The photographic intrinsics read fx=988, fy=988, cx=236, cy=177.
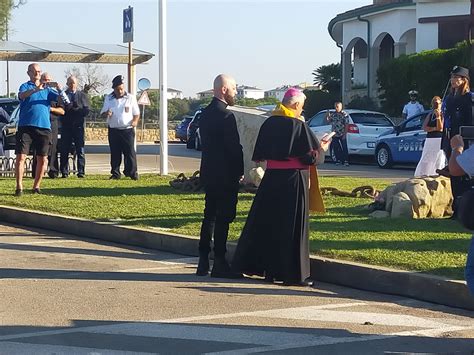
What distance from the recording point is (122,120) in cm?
1758

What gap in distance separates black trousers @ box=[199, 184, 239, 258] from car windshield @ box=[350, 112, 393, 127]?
743 inches

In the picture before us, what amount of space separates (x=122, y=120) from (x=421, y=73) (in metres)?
17.4

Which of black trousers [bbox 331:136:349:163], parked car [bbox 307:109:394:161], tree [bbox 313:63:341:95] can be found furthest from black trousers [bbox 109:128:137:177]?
tree [bbox 313:63:341:95]

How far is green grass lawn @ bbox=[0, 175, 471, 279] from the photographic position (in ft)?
30.9

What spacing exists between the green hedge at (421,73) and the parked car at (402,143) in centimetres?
663

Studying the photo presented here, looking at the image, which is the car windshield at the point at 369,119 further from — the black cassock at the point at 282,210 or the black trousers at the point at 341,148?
the black cassock at the point at 282,210

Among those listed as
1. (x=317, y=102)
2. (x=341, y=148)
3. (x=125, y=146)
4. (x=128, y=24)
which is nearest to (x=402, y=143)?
(x=341, y=148)

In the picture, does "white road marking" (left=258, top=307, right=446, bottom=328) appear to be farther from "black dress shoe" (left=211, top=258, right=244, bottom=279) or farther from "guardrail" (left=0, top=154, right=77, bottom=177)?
"guardrail" (left=0, top=154, right=77, bottom=177)

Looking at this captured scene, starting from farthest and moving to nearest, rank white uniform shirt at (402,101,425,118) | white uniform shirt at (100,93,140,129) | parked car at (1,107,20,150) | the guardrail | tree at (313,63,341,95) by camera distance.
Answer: tree at (313,63,341,95)
white uniform shirt at (402,101,425,118)
parked car at (1,107,20,150)
the guardrail
white uniform shirt at (100,93,140,129)

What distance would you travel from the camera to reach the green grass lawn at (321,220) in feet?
30.9

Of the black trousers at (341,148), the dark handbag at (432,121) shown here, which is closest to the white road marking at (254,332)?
the dark handbag at (432,121)

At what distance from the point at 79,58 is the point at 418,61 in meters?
14.6

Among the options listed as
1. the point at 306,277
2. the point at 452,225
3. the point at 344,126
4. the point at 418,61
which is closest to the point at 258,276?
the point at 306,277

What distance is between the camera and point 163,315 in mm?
7695
